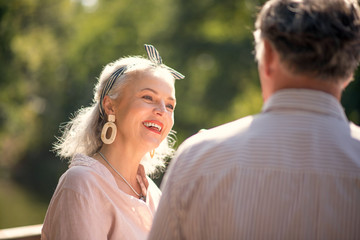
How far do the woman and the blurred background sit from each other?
1195 centimetres

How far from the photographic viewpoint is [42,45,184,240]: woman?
202cm

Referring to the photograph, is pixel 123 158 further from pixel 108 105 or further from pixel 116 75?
pixel 116 75

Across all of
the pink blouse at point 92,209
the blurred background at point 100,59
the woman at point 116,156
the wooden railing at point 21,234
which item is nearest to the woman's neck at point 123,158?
the woman at point 116,156

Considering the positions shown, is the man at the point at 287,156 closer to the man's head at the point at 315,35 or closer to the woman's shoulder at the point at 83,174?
the man's head at the point at 315,35

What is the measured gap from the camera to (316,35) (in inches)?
42.7

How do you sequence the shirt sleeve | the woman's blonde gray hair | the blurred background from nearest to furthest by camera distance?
the shirt sleeve, the woman's blonde gray hair, the blurred background

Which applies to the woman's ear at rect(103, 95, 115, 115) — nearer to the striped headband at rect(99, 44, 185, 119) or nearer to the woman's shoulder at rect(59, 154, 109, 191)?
the striped headband at rect(99, 44, 185, 119)

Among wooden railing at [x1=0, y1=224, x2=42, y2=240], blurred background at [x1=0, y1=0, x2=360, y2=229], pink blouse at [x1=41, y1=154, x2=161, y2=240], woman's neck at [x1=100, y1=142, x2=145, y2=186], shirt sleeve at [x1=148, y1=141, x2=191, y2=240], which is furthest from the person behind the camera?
blurred background at [x1=0, y1=0, x2=360, y2=229]

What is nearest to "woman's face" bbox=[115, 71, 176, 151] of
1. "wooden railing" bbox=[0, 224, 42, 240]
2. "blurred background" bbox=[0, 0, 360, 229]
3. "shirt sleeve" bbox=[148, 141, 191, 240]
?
"wooden railing" bbox=[0, 224, 42, 240]

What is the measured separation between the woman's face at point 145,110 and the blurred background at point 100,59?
12.1 m

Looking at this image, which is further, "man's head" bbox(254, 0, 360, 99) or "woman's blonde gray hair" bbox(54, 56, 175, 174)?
"woman's blonde gray hair" bbox(54, 56, 175, 174)

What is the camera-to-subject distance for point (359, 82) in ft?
36.1

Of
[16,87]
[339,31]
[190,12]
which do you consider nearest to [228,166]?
[339,31]

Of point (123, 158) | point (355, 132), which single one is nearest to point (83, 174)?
point (123, 158)
